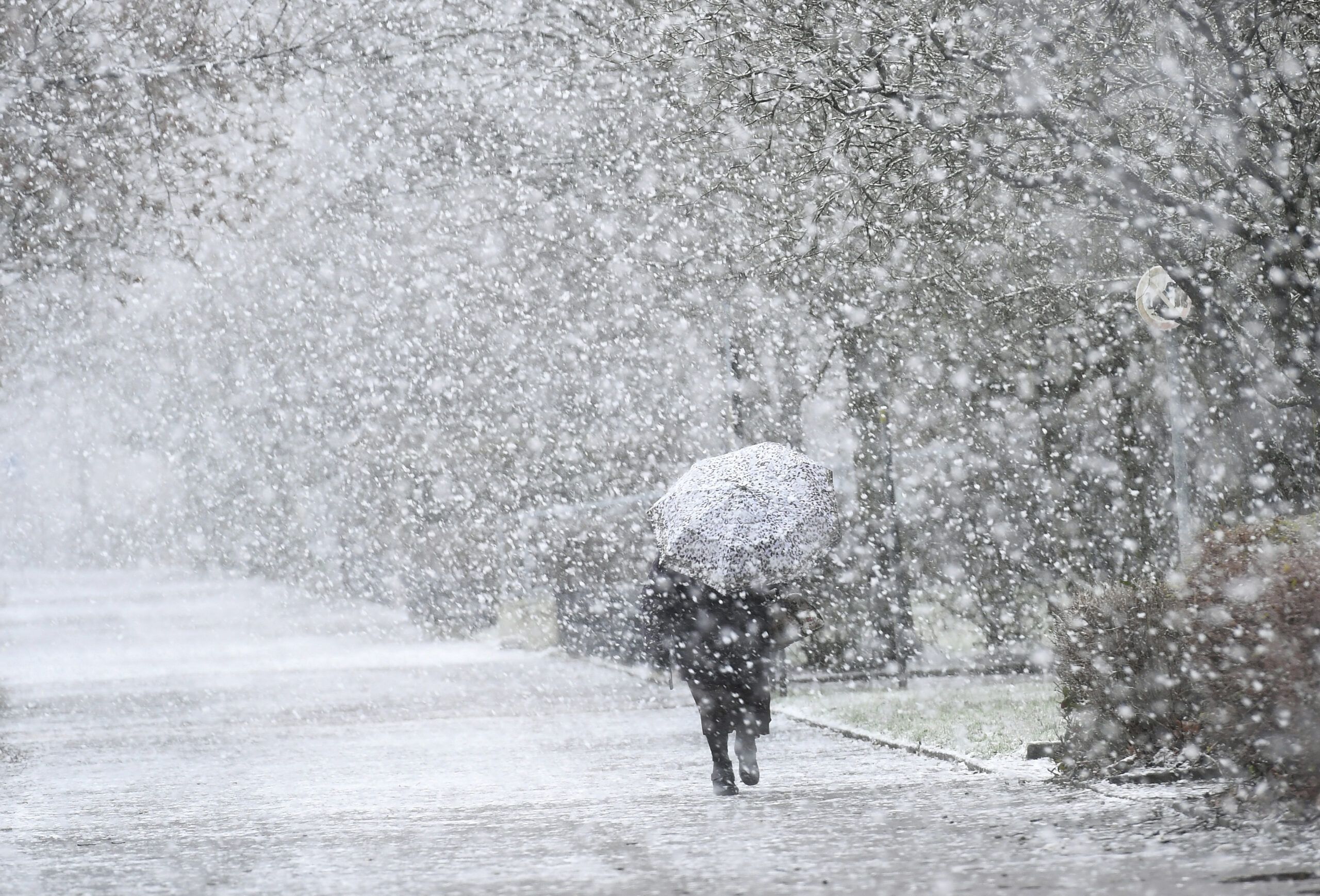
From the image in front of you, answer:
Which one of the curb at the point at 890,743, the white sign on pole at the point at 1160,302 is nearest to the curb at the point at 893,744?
the curb at the point at 890,743

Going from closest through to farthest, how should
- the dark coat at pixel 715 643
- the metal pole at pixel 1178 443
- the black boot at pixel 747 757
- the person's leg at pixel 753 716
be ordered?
the dark coat at pixel 715 643 → the person's leg at pixel 753 716 → the black boot at pixel 747 757 → the metal pole at pixel 1178 443

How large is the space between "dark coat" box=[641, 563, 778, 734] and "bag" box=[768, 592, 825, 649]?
4 cm

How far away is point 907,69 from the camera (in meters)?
12.5

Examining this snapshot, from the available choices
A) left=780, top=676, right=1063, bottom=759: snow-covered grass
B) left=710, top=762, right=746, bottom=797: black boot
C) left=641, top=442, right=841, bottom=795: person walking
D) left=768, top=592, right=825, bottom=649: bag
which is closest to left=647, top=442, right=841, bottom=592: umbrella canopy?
left=641, top=442, right=841, bottom=795: person walking

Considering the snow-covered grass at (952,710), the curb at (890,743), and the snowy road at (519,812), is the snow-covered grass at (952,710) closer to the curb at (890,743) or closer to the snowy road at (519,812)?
the curb at (890,743)

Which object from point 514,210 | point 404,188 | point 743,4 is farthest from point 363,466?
point 743,4

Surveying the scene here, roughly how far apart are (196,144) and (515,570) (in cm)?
1586

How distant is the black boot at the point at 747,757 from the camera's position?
11211mm

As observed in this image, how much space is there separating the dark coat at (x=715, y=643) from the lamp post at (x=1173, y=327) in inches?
116

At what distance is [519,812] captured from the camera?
10.6 m

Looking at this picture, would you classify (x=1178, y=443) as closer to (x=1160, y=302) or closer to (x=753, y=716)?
(x=1160, y=302)

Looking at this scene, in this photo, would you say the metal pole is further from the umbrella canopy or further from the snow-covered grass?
the umbrella canopy

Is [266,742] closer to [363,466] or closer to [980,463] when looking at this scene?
[980,463]

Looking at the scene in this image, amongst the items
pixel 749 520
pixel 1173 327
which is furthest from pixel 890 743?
pixel 1173 327
